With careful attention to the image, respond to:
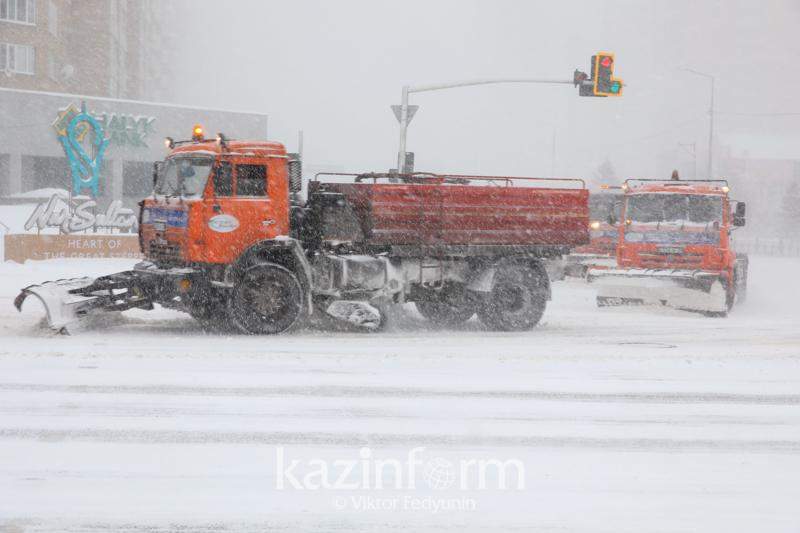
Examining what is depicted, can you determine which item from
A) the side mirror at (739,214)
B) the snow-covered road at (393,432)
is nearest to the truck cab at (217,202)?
the snow-covered road at (393,432)

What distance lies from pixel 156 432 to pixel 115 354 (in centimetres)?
408

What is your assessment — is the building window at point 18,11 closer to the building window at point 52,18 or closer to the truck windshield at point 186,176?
the building window at point 52,18

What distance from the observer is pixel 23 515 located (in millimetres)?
4852

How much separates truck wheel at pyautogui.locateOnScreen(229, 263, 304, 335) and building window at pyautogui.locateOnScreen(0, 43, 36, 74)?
148 feet

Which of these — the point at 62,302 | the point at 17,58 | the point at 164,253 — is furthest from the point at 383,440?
the point at 17,58

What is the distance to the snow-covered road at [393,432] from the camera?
199 inches

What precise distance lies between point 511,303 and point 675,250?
17.1 feet

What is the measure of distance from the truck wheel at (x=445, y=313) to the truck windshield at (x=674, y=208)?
5.25 meters

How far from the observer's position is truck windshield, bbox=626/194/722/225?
18203 mm

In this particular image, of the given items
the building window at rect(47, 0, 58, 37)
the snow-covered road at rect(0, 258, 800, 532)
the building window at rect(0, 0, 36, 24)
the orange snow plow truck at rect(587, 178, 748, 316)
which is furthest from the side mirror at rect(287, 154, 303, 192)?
the building window at rect(47, 0, 58, 37)

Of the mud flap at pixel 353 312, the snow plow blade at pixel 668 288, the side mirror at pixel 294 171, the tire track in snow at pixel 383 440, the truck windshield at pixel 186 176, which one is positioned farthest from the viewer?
the snow plow blade at pixel 668 288

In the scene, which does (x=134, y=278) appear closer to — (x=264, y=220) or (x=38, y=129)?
(x=264, y=220)

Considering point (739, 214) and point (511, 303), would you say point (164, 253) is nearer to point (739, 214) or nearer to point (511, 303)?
point (511, 303)

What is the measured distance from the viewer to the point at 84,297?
12453 millimetres
